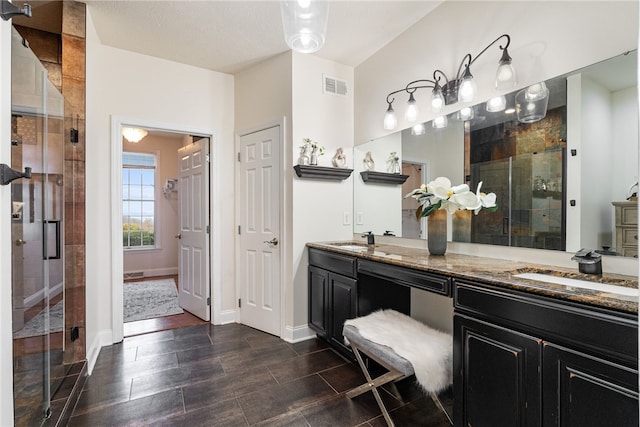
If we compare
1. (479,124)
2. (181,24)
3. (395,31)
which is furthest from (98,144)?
(479,124)

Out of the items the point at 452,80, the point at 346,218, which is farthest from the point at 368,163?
the point at 452,80

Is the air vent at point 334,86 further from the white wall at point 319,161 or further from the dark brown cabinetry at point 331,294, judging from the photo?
the dark brown cabinetry at point 331,294

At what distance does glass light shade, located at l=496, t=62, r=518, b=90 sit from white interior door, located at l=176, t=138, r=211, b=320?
286 cm

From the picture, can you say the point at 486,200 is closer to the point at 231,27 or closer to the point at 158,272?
the point at 231,27

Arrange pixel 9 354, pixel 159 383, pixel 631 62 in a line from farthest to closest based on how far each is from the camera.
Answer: pixel 159 383 < pixel 631 62 < pixel 9 354

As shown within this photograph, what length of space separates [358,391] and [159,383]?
1.44 meters

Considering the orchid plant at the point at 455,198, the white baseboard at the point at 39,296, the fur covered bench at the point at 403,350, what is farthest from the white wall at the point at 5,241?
the orchid plant at the point at 455,198

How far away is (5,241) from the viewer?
1068mm

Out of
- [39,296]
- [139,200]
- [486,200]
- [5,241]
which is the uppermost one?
[139,200]

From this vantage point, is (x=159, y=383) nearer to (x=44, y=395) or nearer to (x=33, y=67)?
(x=44, y=395)

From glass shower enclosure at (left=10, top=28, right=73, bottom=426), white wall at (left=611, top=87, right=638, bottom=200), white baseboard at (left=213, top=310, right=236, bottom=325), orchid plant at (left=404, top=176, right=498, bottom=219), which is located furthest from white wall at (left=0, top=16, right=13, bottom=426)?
white wall at (left=611, top=87, right=638, bottom=200)

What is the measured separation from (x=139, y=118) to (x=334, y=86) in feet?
6.63

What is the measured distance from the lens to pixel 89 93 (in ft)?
8.34

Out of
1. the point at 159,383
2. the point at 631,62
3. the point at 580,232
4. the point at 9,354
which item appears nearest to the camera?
the point at 9,354
